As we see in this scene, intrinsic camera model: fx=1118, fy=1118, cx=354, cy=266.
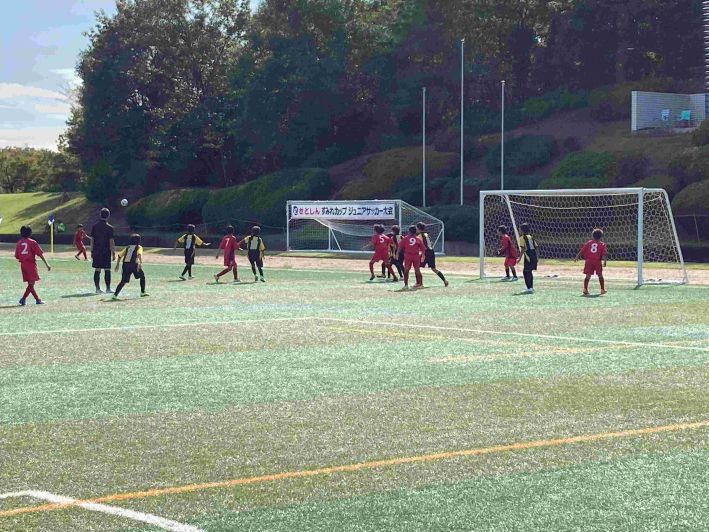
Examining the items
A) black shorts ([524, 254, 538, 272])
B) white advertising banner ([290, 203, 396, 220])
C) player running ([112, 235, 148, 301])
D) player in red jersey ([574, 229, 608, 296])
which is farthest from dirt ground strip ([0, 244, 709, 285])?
player running ([112, 235, 148, 301])

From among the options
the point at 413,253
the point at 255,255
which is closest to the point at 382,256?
the point at 255,255

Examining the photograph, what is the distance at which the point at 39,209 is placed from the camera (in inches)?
3223

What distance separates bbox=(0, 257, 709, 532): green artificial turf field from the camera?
7012 mm

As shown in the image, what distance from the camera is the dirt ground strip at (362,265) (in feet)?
104

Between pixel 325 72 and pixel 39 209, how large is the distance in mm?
29647

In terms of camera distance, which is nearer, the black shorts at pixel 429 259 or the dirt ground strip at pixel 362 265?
the black shorts at pixel 429 259

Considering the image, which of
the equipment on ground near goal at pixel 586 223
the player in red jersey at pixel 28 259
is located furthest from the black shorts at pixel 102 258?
the equipment on ground near goal at pixel 586 223

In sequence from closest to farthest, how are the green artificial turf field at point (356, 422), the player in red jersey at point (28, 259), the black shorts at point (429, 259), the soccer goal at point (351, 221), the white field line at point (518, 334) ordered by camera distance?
the green artificial turf field at point (356, 422)
the white field line at point (518, 334)
the player in red jersey at point (28, 259)
the black shorts at point (429, 259)
the soccer goal at point (351, 221)

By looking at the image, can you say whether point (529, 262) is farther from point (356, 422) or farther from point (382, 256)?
point (356, 422)

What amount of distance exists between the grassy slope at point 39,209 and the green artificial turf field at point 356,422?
189ft

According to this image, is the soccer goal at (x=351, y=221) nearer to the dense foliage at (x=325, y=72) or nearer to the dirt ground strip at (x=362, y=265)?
the dirt ground strip at (x=362, y=265)

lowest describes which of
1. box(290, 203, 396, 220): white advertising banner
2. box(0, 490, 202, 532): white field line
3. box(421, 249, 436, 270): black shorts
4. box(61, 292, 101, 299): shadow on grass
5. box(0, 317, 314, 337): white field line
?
box(0, 490, 202, 532): white field line

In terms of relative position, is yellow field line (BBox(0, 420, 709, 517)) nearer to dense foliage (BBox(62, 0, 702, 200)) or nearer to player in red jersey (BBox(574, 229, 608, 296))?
player in red jersey (BBox(574, 229, 608, 296))

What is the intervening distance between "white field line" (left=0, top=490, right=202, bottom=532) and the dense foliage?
52.9 meters
